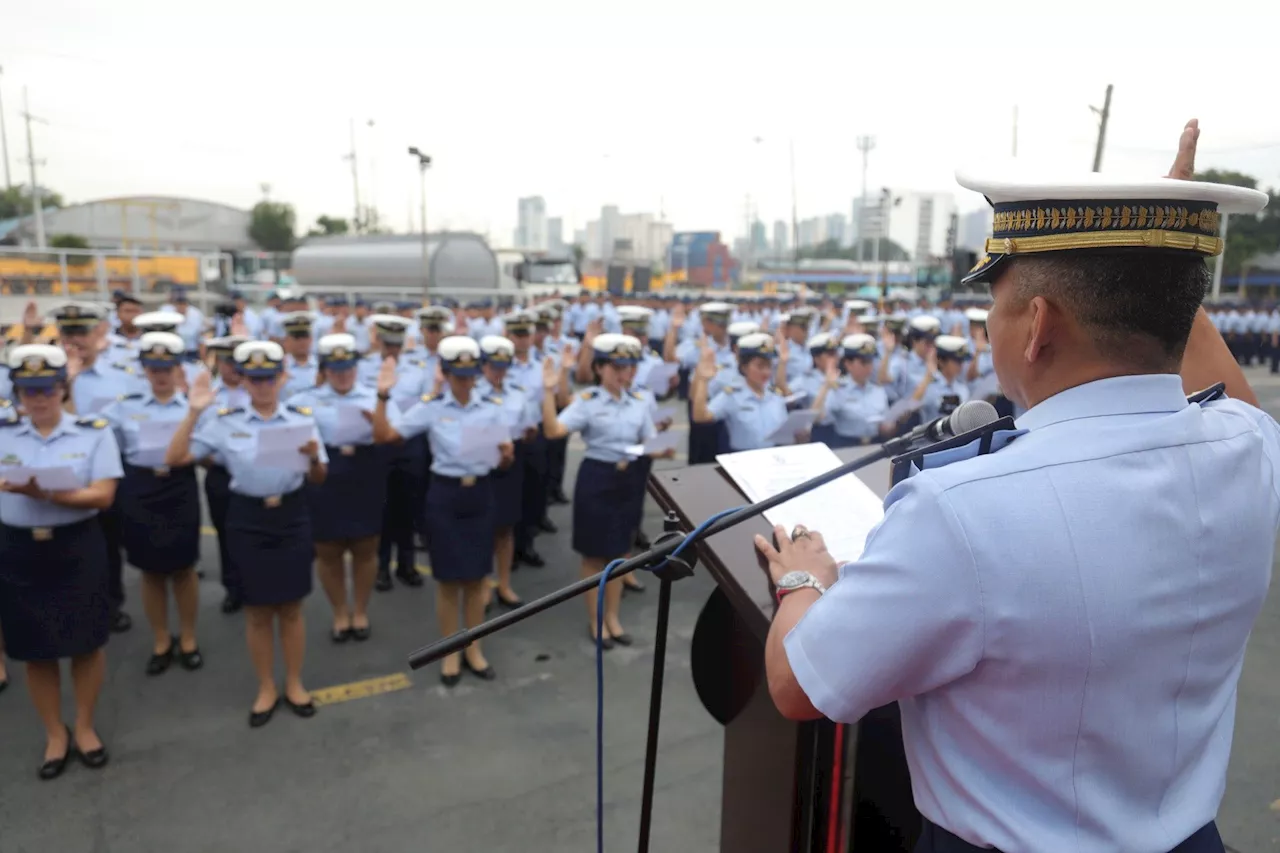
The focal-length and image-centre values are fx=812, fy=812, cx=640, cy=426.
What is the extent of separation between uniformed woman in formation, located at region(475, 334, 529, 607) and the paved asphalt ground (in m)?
0.70

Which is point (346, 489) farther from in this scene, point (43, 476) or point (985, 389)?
point (985, 389)

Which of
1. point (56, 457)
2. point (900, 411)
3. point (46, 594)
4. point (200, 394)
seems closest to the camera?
point (46, 594)

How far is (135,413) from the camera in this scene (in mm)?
5082

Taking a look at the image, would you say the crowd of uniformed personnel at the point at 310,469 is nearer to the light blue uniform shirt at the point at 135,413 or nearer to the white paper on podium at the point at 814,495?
the light blue uniform shirt at the point at 135,413

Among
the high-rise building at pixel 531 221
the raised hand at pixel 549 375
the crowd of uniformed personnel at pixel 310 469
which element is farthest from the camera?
the high-rise building at pixel 531 221

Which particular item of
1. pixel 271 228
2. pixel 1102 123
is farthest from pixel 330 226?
pixel 1102 123

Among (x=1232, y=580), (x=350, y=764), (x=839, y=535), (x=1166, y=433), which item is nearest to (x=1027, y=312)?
(x=1166, y=433)

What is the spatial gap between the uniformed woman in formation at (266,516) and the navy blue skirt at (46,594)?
25.4 inches

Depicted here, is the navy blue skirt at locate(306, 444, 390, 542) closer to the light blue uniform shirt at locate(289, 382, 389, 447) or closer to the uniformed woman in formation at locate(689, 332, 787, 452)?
the light blue uniform shirt at locate(289, 382, 389, 447)

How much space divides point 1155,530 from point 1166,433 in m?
0.14

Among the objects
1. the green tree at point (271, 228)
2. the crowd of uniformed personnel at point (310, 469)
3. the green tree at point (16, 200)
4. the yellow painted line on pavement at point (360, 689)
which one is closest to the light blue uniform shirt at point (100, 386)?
the crowd of uniformed personnel at point (310, 469)

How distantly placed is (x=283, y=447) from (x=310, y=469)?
0.23 m

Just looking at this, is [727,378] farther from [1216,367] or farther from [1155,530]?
[1155,530]

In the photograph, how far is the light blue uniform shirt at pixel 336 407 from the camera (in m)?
5.20
